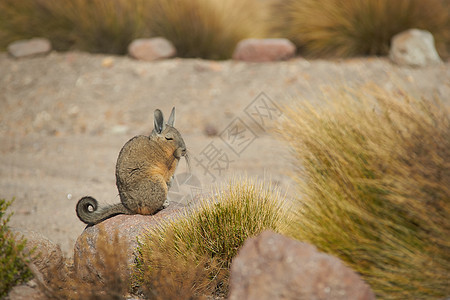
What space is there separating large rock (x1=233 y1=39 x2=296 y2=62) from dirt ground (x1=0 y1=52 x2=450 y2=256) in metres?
0.21

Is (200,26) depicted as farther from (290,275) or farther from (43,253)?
(290,275)

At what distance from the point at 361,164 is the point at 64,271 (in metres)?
2.28

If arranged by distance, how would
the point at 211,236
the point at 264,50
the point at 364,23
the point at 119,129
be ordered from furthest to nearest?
1. the point at 264,50
2. the point at 364,23
3. the point at 119,129
4. the point at 211,236

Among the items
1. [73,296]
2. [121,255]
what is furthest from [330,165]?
[73,296]

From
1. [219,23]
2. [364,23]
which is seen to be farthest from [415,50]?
[219,23]

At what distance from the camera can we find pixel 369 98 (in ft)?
13.6

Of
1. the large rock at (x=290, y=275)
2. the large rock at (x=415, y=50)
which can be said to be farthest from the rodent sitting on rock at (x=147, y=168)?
the large rock at (x=415, y=50)

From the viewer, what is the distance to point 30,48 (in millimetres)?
10305

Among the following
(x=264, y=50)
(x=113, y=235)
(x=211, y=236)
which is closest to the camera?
(x=211, y=236)

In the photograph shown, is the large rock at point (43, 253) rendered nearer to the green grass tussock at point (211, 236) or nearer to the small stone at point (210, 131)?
the green grass tussock at point (211, 236)

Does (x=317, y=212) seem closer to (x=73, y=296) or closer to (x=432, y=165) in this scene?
(x=432, y=165)

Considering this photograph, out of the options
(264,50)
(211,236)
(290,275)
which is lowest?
(264,50)

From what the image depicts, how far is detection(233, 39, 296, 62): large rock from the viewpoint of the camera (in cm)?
966

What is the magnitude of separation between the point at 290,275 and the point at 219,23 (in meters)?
8.45
